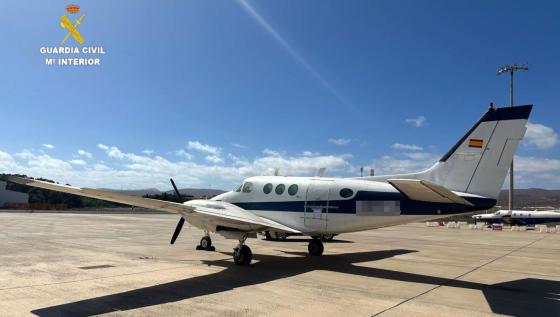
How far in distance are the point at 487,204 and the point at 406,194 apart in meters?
2.31

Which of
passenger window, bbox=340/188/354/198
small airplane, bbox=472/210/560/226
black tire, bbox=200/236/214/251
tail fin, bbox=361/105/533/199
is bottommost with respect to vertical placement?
black tire, bbox=200/236/214/251

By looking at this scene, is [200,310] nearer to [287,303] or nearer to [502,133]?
[287,303]

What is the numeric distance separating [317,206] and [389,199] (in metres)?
2.66

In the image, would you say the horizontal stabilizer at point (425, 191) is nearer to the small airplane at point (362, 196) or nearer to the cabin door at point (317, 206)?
the small airplane at point (362, 196)

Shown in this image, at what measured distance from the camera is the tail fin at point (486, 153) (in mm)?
12125

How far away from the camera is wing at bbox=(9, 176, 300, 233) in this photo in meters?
12.4

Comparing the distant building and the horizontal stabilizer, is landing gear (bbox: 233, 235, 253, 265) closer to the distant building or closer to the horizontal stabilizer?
the horizontal stabilizer

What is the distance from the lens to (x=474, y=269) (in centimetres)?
1523

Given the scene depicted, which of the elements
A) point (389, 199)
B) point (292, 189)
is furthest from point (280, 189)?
point (389, 199)

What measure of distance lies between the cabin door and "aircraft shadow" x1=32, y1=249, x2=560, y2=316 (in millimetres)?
1498

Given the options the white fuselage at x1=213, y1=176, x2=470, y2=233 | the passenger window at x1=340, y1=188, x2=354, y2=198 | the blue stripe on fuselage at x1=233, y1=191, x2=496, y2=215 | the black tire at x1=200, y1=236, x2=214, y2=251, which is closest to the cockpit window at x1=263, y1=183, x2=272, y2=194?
the white fuselage at x1=213, y1=176, x2=470, y2=233

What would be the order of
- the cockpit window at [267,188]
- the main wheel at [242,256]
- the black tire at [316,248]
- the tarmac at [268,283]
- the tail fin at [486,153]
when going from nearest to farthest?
the tarmac at [268,283], the tail fin at [486,153], the main wheel at [242,256], the cockpit window at [267,188], the black tire at [316,248]

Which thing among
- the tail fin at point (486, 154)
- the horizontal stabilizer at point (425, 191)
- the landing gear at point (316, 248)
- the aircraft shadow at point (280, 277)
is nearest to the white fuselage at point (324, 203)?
the horizontal stabilizer at point (425, 191)

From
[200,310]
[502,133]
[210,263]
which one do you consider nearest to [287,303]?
[200,310]
